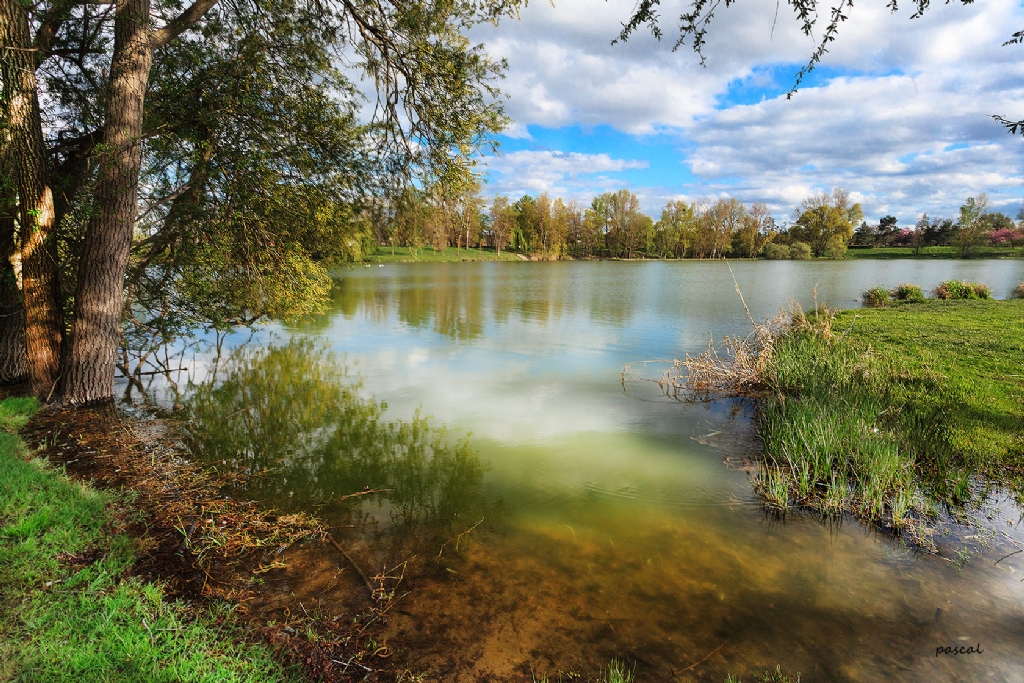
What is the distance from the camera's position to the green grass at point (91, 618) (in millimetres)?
2576

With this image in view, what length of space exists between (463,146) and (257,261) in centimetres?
438

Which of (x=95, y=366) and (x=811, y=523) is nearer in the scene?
(x=811, y=523)

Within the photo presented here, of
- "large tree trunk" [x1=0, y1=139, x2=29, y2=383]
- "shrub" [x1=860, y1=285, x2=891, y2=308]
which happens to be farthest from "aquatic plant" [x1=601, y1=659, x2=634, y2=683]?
"shrub" [x1=860, y1=285, x2=891, y2=308]

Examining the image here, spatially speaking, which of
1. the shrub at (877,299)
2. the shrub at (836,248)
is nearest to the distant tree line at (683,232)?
the shrub at (836,248)

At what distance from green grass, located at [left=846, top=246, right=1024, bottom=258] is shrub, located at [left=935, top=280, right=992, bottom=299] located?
50197 mm

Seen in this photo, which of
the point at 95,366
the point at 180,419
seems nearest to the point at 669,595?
the point at 180,419

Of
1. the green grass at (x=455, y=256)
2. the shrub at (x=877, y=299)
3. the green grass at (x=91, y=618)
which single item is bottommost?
the green grass at (x=91, y=618)

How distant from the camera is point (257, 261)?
9.46 metres

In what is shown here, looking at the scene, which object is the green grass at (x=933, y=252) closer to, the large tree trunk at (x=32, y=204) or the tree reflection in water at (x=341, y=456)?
the tree reflection in water at (x=341, y=456)

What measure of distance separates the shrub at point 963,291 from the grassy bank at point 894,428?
41.4ft

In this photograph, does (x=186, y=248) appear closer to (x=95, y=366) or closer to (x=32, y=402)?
(x=95, y=366)

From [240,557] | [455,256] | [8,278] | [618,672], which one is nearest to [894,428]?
[618,672]

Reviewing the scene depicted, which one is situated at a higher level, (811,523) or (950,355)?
(950,355)

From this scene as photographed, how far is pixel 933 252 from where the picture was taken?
7512 centimetres
